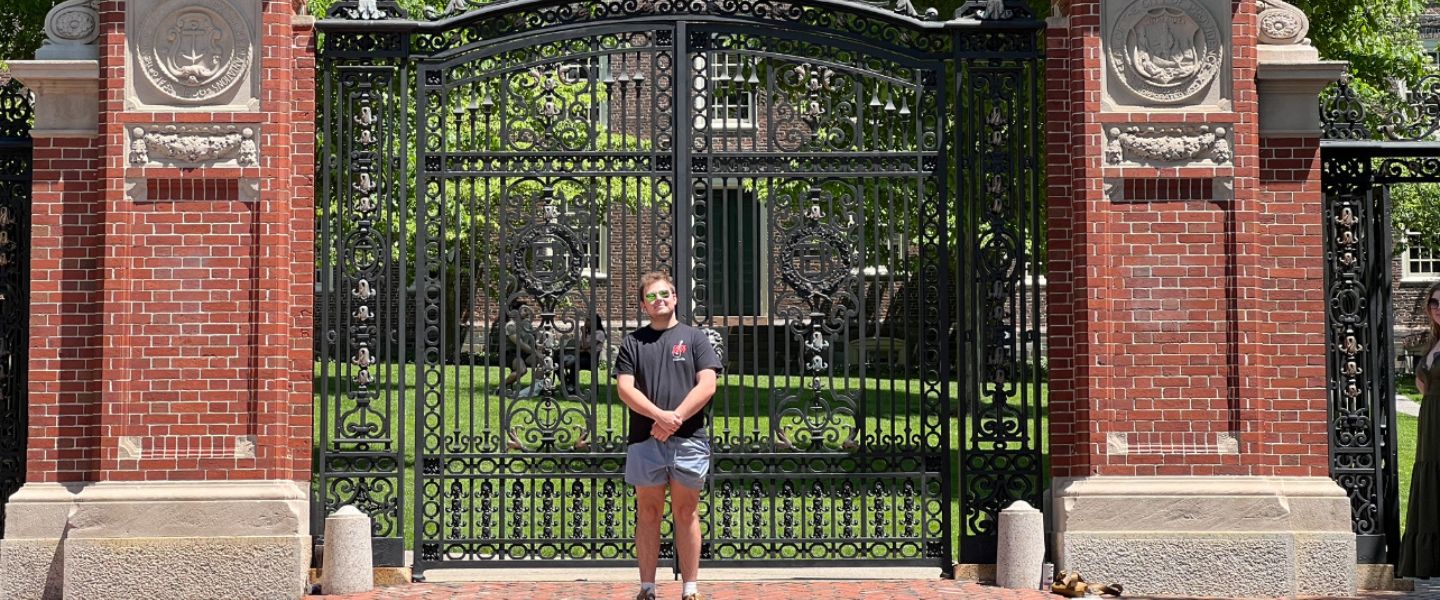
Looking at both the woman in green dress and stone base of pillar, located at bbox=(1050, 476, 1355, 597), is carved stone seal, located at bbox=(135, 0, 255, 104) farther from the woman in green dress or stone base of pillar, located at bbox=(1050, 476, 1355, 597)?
the woman in green dress

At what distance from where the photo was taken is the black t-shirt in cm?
780

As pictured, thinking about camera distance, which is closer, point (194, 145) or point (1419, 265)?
point (194, 145)

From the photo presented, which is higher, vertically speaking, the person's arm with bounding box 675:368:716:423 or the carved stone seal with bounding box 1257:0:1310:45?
the carved stone seal with bounding box 1257:0:1310:45

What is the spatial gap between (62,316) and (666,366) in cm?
356

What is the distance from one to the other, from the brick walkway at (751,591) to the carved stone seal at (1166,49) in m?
2.78

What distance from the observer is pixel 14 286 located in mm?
9234

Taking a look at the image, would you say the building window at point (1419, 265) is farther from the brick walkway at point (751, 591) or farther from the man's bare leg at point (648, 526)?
the man's bare leg at point (648, 526)

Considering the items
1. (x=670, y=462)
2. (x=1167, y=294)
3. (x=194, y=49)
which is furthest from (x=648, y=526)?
(x=194, y=49)

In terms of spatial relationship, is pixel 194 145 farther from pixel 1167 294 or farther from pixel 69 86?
pixel 1167 294

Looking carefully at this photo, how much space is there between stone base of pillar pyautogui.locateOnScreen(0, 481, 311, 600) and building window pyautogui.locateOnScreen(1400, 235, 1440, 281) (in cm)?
2676

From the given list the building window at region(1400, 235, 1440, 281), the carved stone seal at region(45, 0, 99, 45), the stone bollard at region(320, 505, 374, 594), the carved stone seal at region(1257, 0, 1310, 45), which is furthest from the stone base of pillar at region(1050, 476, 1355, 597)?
the building window at region(1400, 235, 1440, 281)

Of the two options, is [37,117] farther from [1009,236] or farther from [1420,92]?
[1420,92]

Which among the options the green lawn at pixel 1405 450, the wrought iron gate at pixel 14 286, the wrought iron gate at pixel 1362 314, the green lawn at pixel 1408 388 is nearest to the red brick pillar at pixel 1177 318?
the wrought iron gate at pixel 1362 314

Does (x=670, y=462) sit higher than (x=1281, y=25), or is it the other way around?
(x=1281, y=25)
